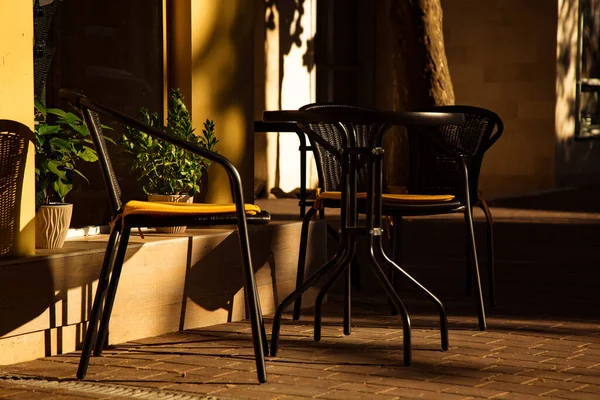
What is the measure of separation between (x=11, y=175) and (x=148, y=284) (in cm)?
75

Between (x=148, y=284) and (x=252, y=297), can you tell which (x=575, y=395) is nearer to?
(x=252, y=297)

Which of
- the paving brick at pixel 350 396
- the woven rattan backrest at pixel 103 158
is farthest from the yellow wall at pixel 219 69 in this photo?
the paving brick at pixel 350 396

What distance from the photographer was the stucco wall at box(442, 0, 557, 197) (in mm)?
15875

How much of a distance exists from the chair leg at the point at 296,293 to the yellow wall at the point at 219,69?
1.36 m

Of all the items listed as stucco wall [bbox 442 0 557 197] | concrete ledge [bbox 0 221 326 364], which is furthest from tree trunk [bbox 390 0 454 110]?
stucco wall [bbox 442 0 557 197]

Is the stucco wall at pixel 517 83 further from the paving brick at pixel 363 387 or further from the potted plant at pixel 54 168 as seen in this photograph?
the paving brick at pixel 363 387

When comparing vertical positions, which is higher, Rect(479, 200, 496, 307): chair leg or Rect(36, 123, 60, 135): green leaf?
Rect(36, 123, 60, 135): green leaf

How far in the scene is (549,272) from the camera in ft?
24.8

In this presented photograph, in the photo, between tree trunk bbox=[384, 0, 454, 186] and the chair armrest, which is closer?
the chair armrest

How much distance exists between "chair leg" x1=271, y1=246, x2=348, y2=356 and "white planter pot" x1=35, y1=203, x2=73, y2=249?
0.91 m

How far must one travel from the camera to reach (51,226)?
15.7 ft

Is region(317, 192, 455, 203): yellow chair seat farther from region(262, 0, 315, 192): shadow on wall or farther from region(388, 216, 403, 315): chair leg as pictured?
region(262, 0, 315, 192): shadow on wall

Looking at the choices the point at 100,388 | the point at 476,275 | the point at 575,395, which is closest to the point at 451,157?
the point at 476,275

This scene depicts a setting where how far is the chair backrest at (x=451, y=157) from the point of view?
224 inches
